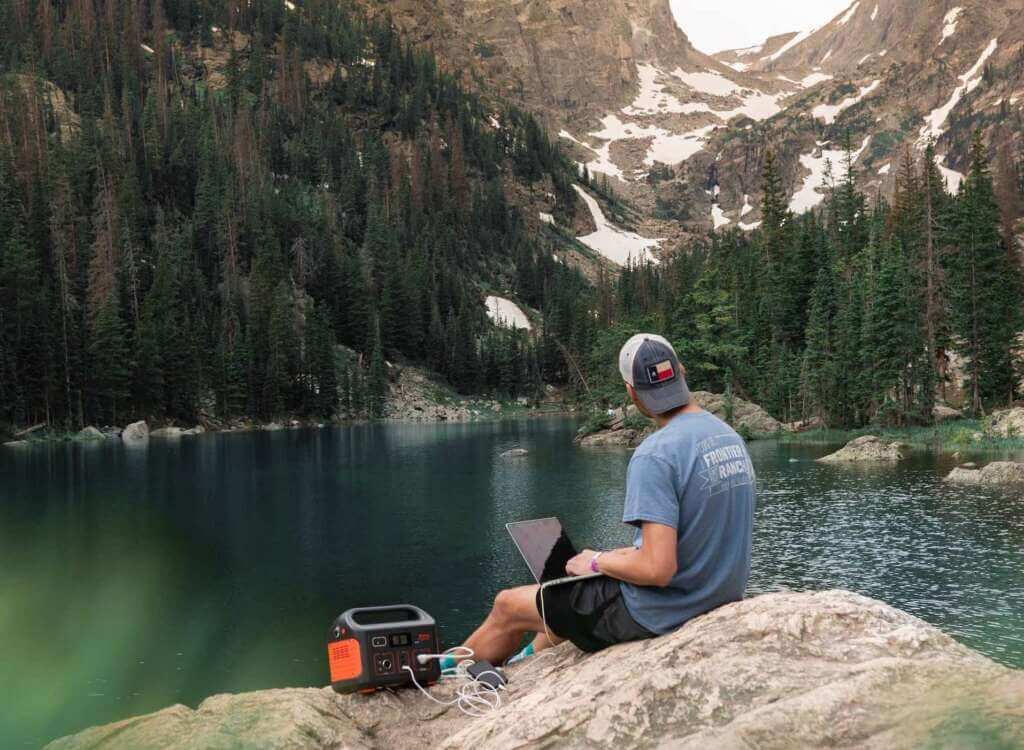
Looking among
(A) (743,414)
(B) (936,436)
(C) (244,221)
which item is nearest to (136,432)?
(C) (244,221)

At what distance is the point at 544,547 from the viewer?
5.21 m

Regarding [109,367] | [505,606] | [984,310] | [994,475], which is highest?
[109,367]

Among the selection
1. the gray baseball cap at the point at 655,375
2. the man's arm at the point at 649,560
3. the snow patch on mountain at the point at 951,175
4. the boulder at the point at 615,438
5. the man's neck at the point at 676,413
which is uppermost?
the snow patch on mountain at the point at 951,175

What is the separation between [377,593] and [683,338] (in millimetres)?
57889

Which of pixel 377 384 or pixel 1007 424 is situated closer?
pixel 1007 424

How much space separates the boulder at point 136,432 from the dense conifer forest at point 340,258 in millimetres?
3402

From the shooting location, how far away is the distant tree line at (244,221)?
70125mm

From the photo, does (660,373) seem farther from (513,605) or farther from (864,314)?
(864,314)

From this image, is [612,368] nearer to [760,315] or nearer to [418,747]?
[760,315]

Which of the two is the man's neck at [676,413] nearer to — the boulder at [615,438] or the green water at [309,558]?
the green water at [309,558]

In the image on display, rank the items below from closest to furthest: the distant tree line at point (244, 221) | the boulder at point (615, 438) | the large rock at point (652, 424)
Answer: the boulder at point (615, 438)
the large rock at point (652, 424)
the distant tree line at point (244, 221)

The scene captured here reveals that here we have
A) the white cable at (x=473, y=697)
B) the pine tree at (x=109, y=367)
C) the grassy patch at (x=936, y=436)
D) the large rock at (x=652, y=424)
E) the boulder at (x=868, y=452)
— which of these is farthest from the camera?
the pine tree at (x=109, y=367)

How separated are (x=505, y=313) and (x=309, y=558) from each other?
352 feet

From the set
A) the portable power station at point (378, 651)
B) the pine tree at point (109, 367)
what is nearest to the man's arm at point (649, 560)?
the portable power station at point (378, 651)
